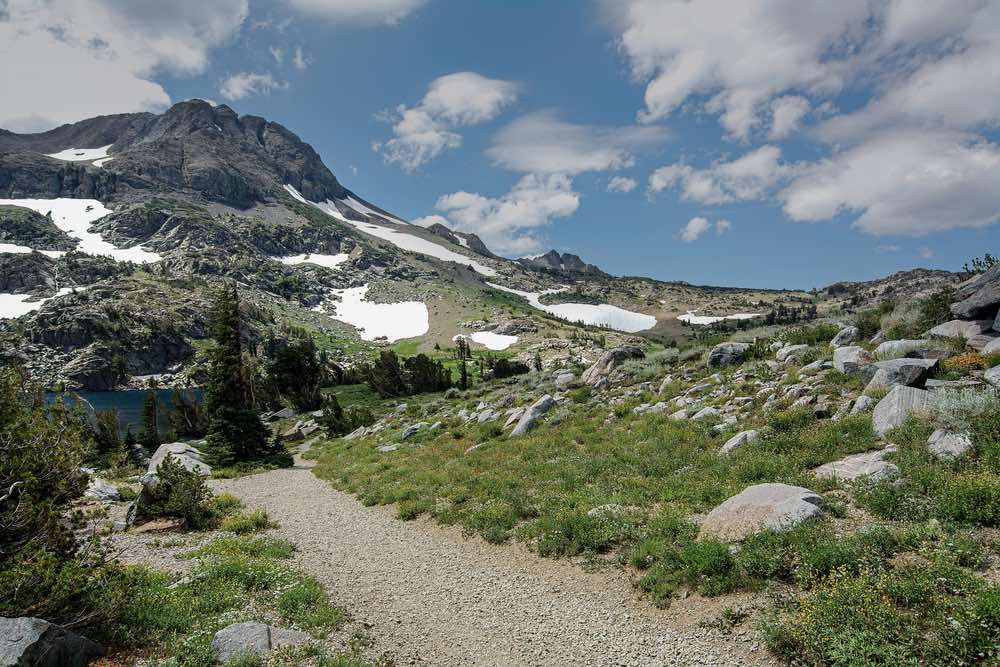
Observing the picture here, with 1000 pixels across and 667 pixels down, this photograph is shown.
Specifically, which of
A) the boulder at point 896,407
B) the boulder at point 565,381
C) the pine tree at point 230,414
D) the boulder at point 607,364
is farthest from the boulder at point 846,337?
the pine tree at point 230,414

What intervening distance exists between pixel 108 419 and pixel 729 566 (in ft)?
208

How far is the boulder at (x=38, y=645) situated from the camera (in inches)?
236

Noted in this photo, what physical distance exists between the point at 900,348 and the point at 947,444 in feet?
25.4

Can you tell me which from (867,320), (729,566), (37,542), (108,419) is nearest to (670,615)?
(729,566)

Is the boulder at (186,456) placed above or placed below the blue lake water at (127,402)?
above

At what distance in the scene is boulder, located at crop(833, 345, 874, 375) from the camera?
16103mm

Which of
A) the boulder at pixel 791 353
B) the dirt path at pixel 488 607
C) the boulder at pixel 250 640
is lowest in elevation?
the dirt path at pixel 488 607

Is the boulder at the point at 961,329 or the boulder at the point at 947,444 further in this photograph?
the boulder at the point at 961,329

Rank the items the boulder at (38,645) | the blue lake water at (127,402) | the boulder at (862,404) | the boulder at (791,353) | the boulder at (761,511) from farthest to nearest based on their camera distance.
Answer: the blue lake water at (127,402) < the boulder at (791,353) < the boulder at (862,404) < the boulder at (761,511) < the boulder at (38,645)

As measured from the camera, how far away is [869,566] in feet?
25.4

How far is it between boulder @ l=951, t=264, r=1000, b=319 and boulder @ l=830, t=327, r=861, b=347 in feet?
13.4

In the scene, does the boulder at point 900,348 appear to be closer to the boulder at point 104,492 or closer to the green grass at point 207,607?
the green grass at point 207,607

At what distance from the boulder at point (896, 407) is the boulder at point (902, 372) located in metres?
1.41

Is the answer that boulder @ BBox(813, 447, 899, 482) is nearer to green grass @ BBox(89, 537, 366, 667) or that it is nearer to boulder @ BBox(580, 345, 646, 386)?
green grass @ BBox(89, 537, 366, 667)
